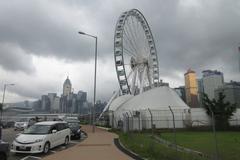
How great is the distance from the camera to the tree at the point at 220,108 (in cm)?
4628

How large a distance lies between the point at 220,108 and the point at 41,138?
3886cm

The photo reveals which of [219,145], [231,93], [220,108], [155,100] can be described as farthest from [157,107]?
[219,145]

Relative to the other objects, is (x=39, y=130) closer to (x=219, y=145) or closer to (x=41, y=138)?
(x=41, y=138)

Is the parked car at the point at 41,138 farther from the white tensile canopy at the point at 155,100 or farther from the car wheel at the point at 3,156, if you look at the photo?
the white tensile canopy at the point at 155,100

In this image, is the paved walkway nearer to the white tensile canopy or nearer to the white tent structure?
the white tent structure

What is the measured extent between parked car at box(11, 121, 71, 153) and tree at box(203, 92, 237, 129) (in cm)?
3089

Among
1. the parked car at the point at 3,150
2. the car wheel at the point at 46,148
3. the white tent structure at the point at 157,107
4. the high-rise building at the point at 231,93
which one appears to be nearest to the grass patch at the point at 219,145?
the car wheel at the point at 46,148

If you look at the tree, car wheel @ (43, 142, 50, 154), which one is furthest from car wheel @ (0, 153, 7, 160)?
the tree

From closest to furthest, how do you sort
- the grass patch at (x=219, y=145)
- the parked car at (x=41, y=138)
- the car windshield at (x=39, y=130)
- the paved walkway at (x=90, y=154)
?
the paved walkway at (x=90, y=154), the grass patch at (x=219, y=145), the parked car at (x=41, y=138), the car windshield at (x=39, y=130)

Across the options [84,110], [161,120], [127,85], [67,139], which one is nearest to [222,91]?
[161,120]

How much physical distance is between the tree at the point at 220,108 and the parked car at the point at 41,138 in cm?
3089

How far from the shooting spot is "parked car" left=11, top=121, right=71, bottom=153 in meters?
16.2

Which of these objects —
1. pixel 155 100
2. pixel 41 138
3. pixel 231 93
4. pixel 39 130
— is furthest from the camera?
pixel 231 93

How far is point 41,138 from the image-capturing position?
56.0 ft
